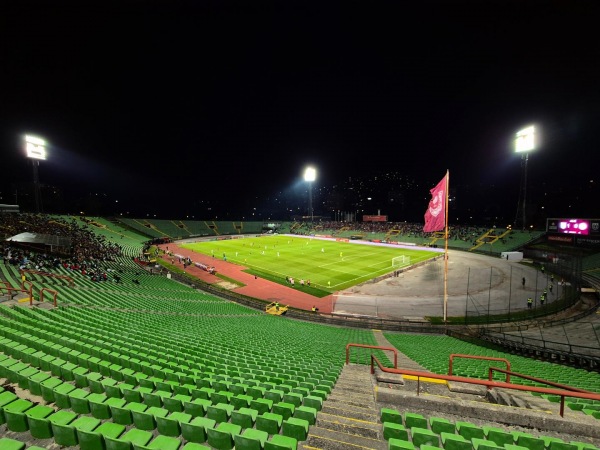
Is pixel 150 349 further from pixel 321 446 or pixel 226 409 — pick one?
pixel 321 446

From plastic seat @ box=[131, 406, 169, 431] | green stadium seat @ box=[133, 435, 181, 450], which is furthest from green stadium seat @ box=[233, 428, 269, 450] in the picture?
plastic seat @ box=[131, 406, 169, 431]

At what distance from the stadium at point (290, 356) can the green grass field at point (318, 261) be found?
61 cm

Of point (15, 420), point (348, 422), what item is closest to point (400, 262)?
point (348, 422)

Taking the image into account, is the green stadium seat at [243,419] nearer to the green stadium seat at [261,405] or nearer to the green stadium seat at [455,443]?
the green stadium seat at [261,405]

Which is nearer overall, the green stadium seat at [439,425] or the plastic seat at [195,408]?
the green stadium seat at [439,425]

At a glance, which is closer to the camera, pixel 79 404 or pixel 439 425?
pixel 439 425

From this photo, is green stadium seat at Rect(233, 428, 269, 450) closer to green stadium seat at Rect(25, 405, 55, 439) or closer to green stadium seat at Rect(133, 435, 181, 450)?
green stadium seat at Rect(133, 435, 181, 450)

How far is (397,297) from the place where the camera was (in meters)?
32.4

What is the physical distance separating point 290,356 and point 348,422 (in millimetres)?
7038

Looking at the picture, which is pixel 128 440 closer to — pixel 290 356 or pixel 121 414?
pixel 121 414

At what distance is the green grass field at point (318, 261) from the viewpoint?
131 ft

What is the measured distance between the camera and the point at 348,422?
5422 millimetres

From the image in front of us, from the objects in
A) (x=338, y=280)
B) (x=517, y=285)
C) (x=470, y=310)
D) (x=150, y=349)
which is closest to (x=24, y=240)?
(x=150, y=349)

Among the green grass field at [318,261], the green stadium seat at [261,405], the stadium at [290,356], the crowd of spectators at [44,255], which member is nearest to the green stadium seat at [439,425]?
the stadium at [290,356]
